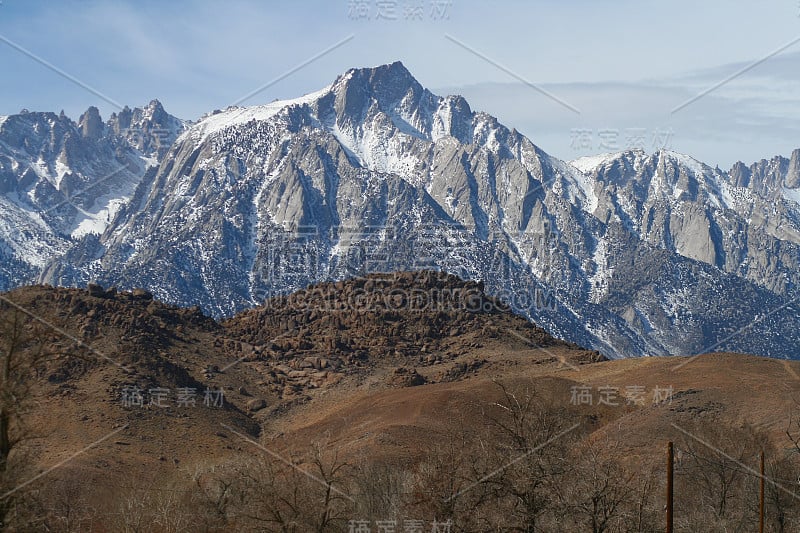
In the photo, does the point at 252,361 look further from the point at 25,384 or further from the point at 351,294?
the point at 25,384

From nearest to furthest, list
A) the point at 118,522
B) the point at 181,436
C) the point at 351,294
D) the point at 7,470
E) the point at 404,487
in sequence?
the point at 7,470
the point at 118,522
the point at 404,487
the point at 181,436
the point at 351,294

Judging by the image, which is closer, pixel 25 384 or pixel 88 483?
pixel 25 384

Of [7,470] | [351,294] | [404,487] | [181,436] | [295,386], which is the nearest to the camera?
[7,470]

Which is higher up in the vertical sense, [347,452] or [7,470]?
[7,470]

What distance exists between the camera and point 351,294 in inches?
4830

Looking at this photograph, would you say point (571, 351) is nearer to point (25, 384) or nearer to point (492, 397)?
point (492, 397)

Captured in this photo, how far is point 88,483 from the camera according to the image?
217ft

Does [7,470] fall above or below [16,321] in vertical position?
below

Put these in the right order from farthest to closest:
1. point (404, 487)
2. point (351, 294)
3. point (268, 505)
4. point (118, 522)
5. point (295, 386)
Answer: point (351, 294) < point (295, 386) < point (404, 487) < point (118, 522) < point (268, 505)

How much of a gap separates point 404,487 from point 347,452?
14699 mm

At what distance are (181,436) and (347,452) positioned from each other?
17.4 metres

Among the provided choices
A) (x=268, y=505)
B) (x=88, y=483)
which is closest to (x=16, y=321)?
(x=268, y=505)

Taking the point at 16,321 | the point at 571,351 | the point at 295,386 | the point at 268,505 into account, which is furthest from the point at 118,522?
the point at 571,351

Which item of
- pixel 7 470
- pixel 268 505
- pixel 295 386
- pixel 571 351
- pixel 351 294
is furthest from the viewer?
pixel 351 294
